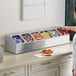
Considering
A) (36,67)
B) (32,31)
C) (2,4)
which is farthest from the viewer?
(32,31)

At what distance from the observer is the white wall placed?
378cm

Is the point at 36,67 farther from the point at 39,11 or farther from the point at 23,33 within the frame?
the point at 39,11

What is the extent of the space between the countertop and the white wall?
1.33 ft

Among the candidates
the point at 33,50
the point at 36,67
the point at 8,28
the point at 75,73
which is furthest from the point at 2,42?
the point at 75,73

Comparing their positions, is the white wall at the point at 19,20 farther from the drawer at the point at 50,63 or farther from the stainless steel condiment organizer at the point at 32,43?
the drawer at the point at 50,63

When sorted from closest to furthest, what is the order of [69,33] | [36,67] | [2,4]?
[36,67], [2,4], [69,33]

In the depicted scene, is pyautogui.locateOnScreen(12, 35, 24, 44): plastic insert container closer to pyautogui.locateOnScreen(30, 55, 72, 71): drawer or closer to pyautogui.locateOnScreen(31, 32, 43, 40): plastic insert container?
pyautogui.locateOnScreen(31, 32, 43, 40): plastic insert container

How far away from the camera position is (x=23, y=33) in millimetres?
3826

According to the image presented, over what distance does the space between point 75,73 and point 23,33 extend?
36.2 inches

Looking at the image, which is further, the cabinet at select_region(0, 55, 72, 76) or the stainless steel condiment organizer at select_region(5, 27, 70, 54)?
the stainless steel condiment organizer at select_region(5, 27, 70, 54)

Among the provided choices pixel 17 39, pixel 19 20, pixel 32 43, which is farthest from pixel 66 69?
pixel 19 20

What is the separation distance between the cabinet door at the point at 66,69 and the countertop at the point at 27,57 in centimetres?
18

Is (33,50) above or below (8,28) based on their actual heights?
below

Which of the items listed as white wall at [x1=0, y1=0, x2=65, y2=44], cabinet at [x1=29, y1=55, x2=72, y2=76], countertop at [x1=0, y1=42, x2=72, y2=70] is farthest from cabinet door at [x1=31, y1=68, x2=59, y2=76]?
white wall at [x1=0, y1=0, x2=65, y2=44]
